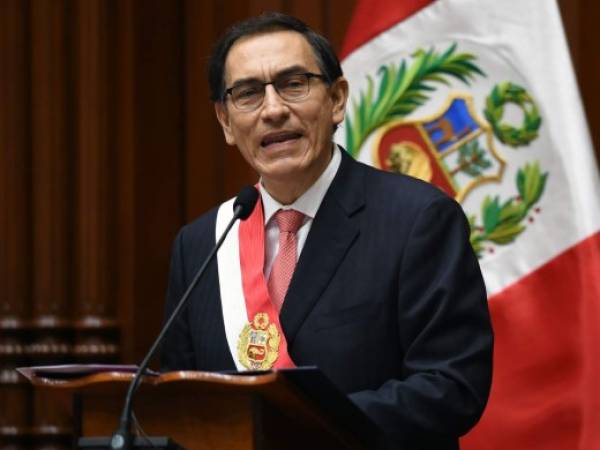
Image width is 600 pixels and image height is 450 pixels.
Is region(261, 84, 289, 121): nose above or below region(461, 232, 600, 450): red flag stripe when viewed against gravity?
above

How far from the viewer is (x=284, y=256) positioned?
2.44 m

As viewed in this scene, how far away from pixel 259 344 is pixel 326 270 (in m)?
0.19

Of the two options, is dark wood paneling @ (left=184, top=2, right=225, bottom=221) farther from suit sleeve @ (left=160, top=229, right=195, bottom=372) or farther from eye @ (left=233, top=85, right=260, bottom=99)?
eye @ (left=233, top=85, right=260, bottom=99)

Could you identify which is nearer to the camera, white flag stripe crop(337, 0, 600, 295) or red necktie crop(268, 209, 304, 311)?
red necktie crop(268, 209, 304, 311)

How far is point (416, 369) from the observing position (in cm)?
218

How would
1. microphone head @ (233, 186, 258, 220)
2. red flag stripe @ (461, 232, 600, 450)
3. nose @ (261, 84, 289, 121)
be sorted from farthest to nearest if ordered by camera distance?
red flag stripe @ (461, 232, 600, 450), nose @ (261, 84, 289, 121), microphone head @ (233, 186, 258, 220)

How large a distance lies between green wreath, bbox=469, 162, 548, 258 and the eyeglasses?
3.13 ft

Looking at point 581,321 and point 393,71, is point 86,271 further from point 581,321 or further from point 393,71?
point 581,321

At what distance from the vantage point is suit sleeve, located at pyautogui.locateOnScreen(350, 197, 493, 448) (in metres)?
2.11

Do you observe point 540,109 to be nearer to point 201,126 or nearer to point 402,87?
point 402,87

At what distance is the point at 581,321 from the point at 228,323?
1080 mm

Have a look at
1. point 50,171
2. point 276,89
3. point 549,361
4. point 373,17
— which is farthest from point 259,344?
point 50,171

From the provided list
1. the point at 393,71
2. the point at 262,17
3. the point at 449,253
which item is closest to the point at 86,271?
the point at 393,71

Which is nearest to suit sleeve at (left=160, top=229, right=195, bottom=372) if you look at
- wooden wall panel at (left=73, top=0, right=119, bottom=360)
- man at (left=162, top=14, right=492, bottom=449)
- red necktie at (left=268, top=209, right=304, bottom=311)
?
man at (left=162, top=14, right=492, bottom=449)
